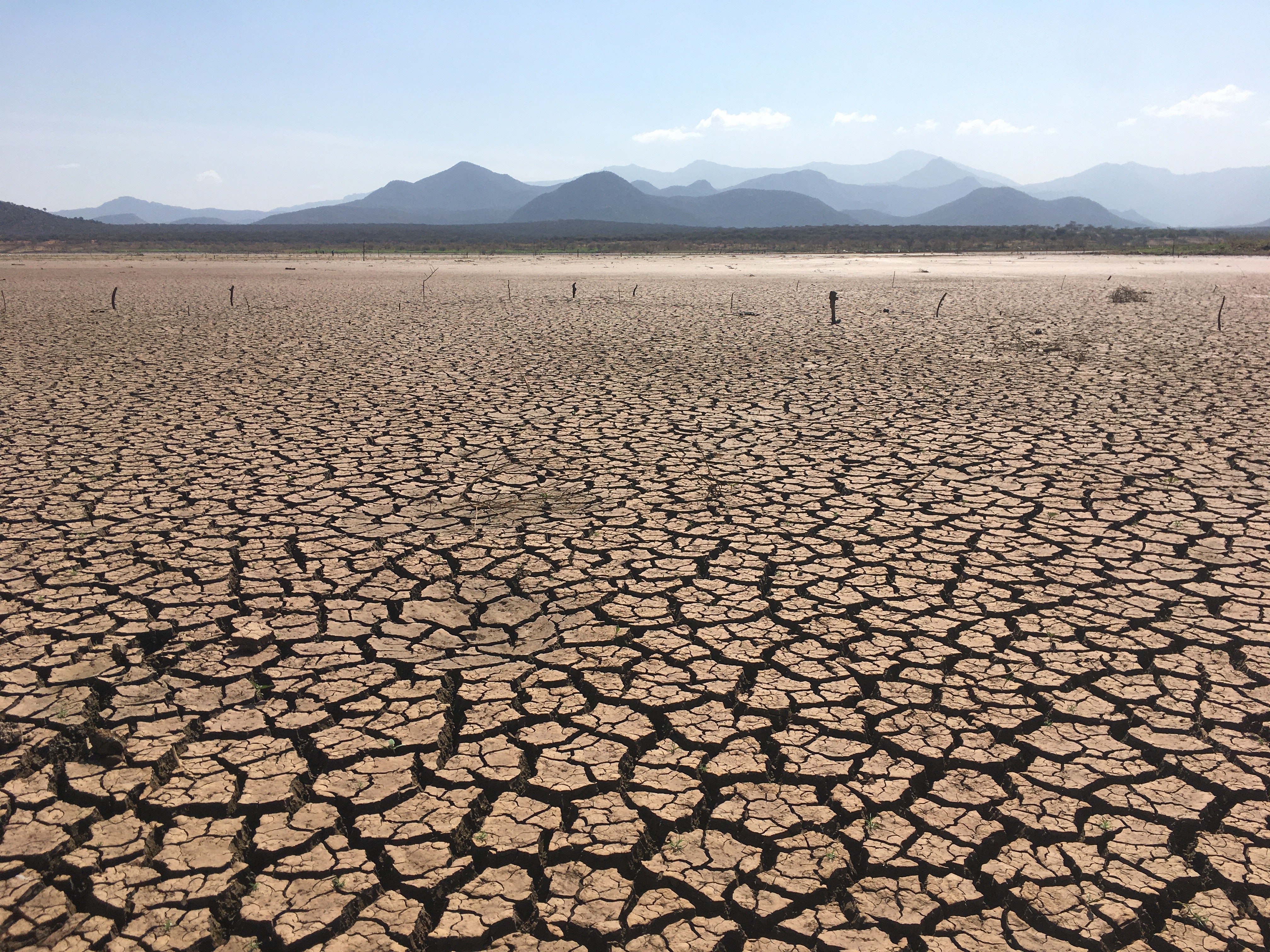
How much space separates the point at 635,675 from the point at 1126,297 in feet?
61.9

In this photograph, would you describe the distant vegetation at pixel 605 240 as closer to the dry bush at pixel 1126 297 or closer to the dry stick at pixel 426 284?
the dry stick at pixel 426 284

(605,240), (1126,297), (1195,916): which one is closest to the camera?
(1195,916)

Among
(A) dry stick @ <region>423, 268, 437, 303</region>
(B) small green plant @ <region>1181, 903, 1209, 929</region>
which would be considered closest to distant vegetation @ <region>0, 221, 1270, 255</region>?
(A) dry stick @ <region>423, 268, 437, 303</region>

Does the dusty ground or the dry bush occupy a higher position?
the dry bush

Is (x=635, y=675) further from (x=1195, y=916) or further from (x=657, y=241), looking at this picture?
(x=657, y=241)

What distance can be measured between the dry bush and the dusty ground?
35.9 ft

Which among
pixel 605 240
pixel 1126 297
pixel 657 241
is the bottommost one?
pixel 1126 297

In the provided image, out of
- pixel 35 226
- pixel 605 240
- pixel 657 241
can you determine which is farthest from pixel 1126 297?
pixel 35 226

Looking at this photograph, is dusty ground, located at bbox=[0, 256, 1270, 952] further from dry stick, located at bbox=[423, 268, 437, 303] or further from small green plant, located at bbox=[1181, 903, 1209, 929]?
dry stick, located at bbox=[423, 268, 437, 303]

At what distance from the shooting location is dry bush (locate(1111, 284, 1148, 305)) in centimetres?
1694

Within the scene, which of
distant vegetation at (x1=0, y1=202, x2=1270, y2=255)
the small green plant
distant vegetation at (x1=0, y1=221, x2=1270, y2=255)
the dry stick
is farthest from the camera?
distant vegetation at (x1=0, y1=202, x2=1270, y2=255)

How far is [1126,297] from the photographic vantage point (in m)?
17.5

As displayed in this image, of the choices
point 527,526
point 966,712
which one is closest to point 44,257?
point 527,526

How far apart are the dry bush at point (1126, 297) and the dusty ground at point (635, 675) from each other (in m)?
10.9
